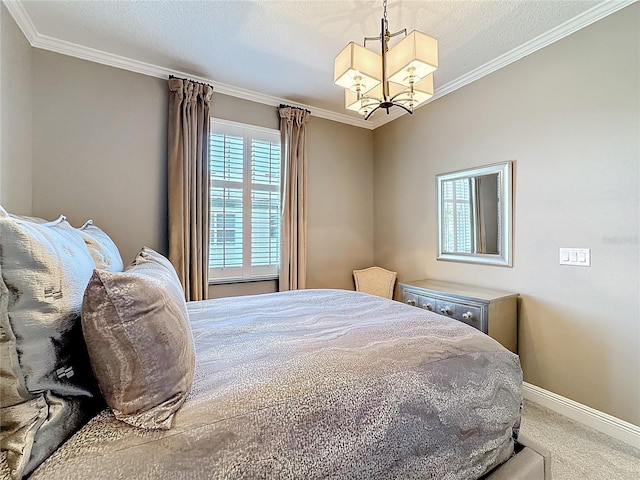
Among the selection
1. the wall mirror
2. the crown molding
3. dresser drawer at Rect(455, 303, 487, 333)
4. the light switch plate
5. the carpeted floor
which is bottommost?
the carpeted floor

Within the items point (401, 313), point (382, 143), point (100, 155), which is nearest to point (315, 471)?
point (401, 313)

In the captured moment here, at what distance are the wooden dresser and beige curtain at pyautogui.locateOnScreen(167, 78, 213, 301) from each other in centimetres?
213

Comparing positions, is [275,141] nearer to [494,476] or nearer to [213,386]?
[213,386]

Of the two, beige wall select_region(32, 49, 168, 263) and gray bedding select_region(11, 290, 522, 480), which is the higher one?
beige wall select_region(32, 49, 168, 263)

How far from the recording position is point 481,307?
2299mm

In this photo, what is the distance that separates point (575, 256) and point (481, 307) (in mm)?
736

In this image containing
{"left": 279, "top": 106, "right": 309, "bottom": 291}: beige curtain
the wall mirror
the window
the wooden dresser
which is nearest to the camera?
the wooden dresser

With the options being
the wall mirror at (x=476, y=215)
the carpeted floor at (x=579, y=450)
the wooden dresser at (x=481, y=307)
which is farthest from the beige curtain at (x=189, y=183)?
the carpeted floor at (x=579, y=450)

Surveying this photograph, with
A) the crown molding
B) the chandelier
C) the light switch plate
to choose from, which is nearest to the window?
the chandelier

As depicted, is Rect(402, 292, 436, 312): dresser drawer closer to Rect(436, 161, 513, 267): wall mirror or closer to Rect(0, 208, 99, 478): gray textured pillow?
Rect(436, 161, 513, 267): wall mirror

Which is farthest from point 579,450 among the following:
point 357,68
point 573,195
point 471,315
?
point 357,68

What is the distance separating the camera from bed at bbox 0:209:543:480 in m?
0.68

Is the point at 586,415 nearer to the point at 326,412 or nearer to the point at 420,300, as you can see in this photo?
the point at 420,300

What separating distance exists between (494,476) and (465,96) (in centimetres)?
299
